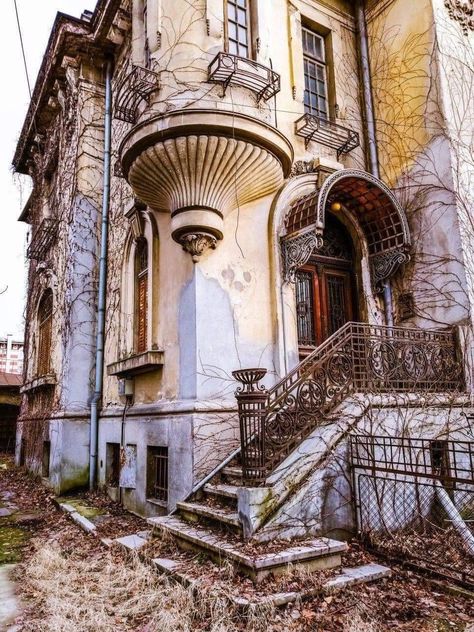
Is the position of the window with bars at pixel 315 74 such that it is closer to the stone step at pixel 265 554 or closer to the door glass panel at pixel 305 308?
the door glass panel at pixel 305 308

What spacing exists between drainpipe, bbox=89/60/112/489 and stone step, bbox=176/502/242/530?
4.51 metres

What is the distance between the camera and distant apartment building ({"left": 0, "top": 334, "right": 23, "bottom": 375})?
7038 centimetres

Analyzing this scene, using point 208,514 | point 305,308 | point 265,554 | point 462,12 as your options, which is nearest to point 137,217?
point 305,308

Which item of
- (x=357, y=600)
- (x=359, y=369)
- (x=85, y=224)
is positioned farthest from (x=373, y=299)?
(x=85, y=224)

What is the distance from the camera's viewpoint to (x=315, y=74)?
10.3m

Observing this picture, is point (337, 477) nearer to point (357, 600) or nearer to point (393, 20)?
point (357, 600)

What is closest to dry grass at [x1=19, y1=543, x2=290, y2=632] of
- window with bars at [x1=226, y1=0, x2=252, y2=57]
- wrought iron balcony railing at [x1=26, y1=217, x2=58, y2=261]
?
window with bars at [x1=226, y1=0, x2=252, y2=57]

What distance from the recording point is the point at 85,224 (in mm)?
11266

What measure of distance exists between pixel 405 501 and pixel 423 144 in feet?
22.4

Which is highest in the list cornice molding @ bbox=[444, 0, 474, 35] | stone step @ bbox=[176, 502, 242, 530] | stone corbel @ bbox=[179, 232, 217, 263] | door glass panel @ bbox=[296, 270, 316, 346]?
cornice molding @ bbox=[444, 0, 474, 35]

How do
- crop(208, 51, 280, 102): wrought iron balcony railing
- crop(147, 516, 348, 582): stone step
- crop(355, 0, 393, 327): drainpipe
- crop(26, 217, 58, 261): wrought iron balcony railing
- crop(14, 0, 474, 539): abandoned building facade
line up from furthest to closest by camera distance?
crop(26, 217, 58, 261): wrought iron balcony railing < crop(355, 0, 393, 327): drainpipe < crop(208, 51, 280, 102): wrought iron balcony railing < crop(14, 0, 474, 539): abandoned building facade < crop(147, 516, 348, 582): stone step

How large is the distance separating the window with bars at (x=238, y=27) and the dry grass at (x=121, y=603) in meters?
8.07

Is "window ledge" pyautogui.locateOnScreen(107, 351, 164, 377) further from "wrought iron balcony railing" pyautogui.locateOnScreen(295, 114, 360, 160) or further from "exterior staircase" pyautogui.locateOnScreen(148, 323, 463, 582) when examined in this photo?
"wrought iron balcony railing" pyautogui.locateOnScreen(295, 114, 360, 160)

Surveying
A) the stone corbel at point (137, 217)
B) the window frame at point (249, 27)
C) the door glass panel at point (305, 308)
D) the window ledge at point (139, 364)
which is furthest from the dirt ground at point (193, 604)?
the window frame at point (249, 27)
